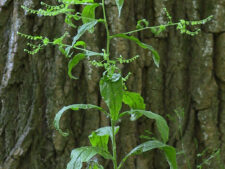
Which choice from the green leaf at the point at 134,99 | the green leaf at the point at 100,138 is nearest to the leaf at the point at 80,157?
the green leaf at the point at 100,138

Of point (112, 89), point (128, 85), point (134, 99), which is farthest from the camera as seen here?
point (128, 85)

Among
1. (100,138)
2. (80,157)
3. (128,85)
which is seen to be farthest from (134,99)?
(128,85)

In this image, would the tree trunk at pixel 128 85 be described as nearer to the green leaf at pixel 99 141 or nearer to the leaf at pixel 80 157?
the green leaf at pixel 99 141

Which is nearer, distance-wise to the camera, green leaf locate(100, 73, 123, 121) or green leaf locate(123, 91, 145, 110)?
green leaf locate(100, 73, 123, 121)

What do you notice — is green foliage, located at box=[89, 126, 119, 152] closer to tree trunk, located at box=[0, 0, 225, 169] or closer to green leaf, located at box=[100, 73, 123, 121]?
green leaf, located at box=[100, 73, 123, 121]

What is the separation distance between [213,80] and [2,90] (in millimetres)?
1178

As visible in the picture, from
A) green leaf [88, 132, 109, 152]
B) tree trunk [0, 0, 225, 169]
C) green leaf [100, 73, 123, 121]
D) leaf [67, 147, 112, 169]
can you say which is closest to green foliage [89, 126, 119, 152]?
green leaf [88, 132, 109, 152]

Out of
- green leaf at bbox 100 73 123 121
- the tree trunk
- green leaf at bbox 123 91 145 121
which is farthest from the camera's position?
the tree trunk

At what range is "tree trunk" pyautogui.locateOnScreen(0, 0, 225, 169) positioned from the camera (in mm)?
1711

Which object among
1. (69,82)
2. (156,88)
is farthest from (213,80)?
(69,82)

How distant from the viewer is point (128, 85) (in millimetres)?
1731

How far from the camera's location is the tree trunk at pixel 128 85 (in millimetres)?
1711

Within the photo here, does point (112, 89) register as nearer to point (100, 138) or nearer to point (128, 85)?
point (100, 138)

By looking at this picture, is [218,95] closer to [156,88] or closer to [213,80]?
[213,80]
